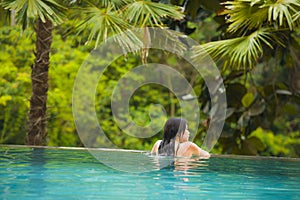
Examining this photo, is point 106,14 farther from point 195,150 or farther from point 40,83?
point 40,83

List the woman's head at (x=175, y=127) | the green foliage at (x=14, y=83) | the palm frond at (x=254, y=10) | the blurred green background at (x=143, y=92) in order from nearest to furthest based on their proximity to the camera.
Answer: the palm frond at (x=254, y=10)
the woman's head at (x=175, y=127)
the blurred green background at (x=143, y=92)
the green foliage at (x=14, y=83)

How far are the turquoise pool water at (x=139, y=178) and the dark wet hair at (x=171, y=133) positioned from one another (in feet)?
0.78

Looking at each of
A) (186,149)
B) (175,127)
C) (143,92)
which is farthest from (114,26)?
(143,92)

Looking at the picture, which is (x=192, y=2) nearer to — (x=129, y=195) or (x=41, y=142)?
(x=41, y=142)

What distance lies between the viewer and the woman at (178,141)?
7.62m

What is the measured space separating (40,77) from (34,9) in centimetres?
317

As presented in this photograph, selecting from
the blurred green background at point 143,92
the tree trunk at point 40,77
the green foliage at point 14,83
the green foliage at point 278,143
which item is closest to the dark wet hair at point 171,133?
the blurred green background at point 143,92

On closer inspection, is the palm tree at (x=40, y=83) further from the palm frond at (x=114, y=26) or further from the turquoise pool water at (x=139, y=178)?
the palm frond at (x=114, y=26)

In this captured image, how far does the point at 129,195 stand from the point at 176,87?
1306cm

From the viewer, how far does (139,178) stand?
530cm

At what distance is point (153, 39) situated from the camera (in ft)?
29.1

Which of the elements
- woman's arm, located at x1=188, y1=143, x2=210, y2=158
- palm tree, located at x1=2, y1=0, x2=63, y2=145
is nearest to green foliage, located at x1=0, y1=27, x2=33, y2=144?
palm tree, located at x1=2, y1=0, x2=63, y2=145

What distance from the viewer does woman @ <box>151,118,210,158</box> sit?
762cm

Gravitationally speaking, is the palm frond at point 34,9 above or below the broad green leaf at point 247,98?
above
